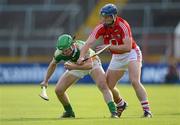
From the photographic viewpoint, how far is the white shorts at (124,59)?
1688 centimetres

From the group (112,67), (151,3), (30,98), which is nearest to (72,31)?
(151,3)

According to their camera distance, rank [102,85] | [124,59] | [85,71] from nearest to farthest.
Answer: [102,85] < [85,71] < [124,59]

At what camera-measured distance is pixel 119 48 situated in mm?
16531

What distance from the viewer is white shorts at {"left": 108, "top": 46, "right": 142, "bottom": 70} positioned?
16.9 m

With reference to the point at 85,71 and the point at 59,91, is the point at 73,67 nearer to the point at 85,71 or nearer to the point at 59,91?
the point at 85,71

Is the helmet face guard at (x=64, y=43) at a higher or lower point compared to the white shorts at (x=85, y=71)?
higher

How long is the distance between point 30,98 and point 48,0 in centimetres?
1835

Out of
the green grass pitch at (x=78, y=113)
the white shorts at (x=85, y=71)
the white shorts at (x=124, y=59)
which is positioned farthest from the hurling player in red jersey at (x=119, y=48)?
the green grass pitch at (x=78, y=113)

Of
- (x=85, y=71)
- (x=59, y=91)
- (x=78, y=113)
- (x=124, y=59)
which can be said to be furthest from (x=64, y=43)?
(x=78, y=113)

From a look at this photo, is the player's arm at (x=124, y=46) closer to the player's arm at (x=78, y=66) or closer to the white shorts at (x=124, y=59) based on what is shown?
the white shorts at (x=124, y=59)

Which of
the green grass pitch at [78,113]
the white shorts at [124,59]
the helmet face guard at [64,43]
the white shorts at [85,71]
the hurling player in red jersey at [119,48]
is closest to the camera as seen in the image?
the green grass pitch at [78,113]

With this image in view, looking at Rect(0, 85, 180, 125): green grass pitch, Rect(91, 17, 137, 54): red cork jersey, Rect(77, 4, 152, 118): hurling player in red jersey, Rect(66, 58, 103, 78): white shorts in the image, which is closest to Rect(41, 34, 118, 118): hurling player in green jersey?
Rect(66, 58, 103, 78): white shorts

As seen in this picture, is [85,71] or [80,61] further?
[85,71]

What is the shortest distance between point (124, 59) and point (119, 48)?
0.49 m
